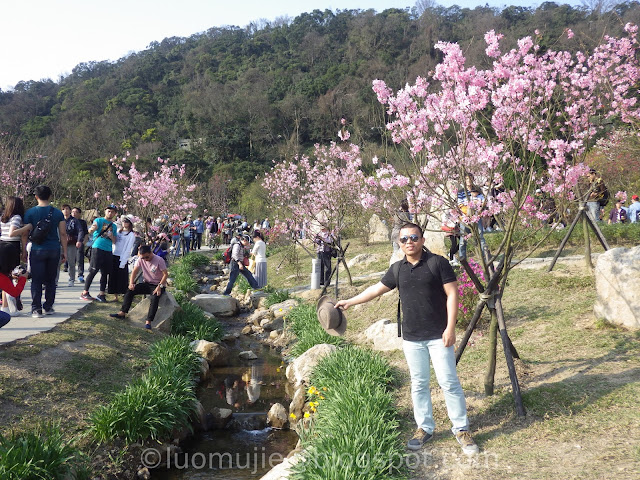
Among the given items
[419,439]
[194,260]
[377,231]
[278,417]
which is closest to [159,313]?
[278,417]

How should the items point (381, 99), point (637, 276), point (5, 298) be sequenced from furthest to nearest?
point (5, 298)
point (381, 99)
point (637, 276)

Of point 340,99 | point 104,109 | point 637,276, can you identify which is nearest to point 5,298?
point 637,276

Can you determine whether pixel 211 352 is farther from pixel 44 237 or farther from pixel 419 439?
pixel 419 439

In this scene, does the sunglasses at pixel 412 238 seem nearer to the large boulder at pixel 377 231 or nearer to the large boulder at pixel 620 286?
the large boulder at pixel 620 286

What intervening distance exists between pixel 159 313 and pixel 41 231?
2585 mm

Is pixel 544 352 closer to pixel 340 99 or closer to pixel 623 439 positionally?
pixel 623 439

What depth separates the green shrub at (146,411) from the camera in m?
4.80

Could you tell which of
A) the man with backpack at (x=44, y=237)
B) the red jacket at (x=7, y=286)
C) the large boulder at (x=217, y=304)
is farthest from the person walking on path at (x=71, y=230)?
the red jacket at (x=7, y=286)

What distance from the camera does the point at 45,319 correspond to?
7117 mm

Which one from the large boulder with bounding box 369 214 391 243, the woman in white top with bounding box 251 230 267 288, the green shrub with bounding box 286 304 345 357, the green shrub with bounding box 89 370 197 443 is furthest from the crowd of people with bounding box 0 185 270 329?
the large boulder with bounding box 369 214 391 243

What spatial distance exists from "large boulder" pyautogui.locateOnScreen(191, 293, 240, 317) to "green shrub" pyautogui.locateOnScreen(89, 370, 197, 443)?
207 inches

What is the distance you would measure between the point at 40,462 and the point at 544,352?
5174 mm

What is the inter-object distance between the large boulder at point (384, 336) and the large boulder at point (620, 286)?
2.67 meters

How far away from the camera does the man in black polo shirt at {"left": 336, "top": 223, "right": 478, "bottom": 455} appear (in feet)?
12.0
